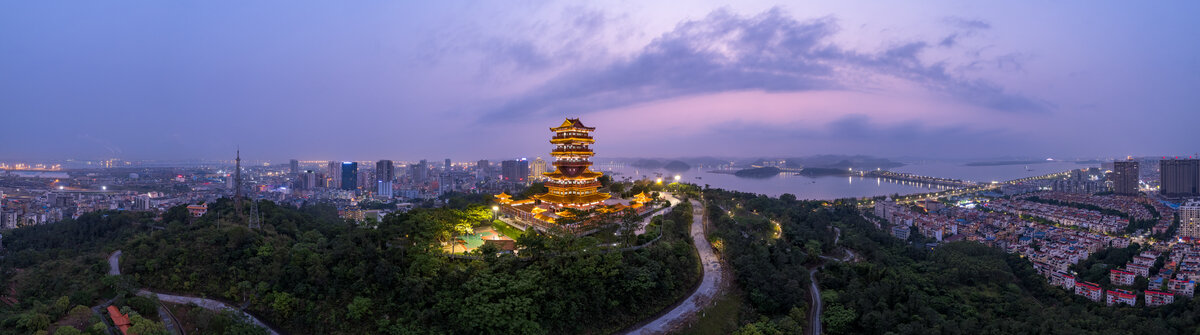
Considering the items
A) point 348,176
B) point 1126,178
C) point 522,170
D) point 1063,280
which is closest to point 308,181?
point 348,176

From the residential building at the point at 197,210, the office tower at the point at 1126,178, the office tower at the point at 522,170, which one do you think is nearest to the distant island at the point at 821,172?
the office tower at the point at 1126,178

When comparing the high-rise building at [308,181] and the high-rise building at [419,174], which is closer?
the high-rise building at [308,181]

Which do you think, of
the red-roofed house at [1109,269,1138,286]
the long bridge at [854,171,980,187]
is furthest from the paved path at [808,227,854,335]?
the long bridge at [854,171,980,187]

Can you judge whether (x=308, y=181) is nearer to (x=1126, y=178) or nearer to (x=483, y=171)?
(x=483, y=171)

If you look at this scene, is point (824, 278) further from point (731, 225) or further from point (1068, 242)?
point (1068, 242)

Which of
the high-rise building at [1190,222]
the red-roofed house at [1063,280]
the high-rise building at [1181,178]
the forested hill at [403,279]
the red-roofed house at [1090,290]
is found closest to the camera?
the forested hill at [403,279]

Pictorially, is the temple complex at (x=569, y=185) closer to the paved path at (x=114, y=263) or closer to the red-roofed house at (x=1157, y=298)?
the paved path at (x=114, y=263)
